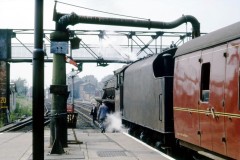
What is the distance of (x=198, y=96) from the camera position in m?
9.35

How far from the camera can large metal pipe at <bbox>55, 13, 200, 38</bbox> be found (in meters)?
12.4

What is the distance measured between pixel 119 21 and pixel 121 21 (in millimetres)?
77

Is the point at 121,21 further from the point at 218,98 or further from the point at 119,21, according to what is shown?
the point at 218,98

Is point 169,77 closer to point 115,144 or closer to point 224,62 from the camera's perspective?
point 115,144

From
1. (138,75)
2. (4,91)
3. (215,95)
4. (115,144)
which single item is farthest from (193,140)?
(4,91)

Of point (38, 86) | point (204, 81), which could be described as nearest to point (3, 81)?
point (204, 81)

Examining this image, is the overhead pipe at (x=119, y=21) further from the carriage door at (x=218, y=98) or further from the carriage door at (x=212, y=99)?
the carriage door at (x=218, y=98)

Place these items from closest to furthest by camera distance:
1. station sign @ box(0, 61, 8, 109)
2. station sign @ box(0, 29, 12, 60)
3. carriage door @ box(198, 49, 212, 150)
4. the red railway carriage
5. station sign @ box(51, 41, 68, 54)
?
the red railway carriage
carriage door @ box(198, 49, 212, 150)
station sign @ box(51, 41, 68, 54)
station sign @ box(0, 29, 12, 60)
station sign @ box(0, 61, 8, 109)

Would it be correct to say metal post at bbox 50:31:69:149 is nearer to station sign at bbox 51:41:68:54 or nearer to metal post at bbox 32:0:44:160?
station sign at bbox 51:41:68:54

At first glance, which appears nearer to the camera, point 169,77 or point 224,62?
point 224,62

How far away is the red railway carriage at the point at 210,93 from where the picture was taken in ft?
24.8

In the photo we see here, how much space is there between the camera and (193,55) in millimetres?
9812

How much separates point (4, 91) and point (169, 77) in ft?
75.9

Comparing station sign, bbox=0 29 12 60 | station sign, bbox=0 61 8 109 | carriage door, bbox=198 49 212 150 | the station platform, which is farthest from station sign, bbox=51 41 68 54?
station sign, bbox=0 61 8 109
